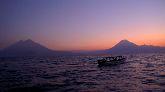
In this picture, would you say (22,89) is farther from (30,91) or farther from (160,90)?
(160,90)

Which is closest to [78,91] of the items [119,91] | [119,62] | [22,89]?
[119,91]

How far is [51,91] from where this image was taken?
24797 millimetres

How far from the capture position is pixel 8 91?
25000 millimetres

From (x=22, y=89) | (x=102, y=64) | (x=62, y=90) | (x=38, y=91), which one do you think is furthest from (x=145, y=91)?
(x=102, y=64)

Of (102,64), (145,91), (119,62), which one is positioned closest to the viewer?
(145,91)

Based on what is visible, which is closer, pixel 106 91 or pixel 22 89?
pixel 106 91

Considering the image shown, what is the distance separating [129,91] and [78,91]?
6233mm

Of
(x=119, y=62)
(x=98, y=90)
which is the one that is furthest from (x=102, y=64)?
(x=98, y=90)

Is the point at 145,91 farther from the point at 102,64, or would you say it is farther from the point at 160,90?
the point at 102,64

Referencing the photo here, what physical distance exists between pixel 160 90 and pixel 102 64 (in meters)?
44.9

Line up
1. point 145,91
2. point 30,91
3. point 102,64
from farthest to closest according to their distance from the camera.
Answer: point 102,64, point 30,91, point 145,91

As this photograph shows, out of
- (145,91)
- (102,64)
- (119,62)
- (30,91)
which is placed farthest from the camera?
(119,62)

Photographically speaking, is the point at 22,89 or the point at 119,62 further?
the point at 119,62

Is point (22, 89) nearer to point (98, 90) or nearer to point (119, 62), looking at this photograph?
point (98, 90)
